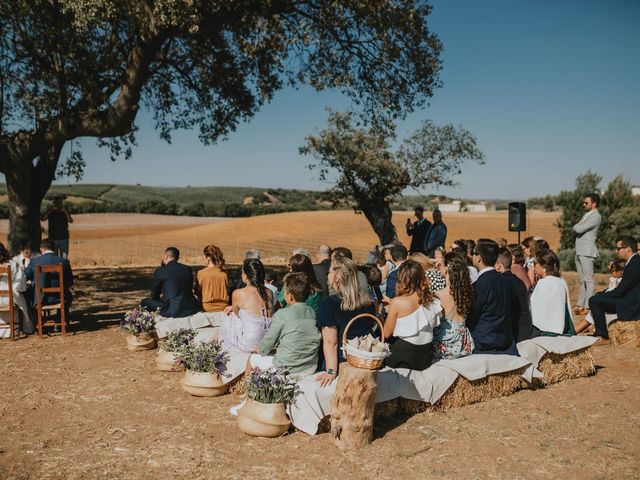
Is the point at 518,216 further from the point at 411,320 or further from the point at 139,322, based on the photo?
the point at 139,322

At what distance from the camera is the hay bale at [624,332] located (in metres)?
8.21

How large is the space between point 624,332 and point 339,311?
5.21 meters

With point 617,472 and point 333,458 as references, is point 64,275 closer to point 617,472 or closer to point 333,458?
point 333,458

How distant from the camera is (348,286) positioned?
18.0 feet

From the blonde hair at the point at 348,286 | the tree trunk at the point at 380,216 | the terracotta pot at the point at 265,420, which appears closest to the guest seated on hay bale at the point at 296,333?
the blonde hair at the point at 348,286

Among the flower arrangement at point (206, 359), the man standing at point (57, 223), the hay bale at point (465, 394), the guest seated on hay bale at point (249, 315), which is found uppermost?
the man standing at point (57, 223)

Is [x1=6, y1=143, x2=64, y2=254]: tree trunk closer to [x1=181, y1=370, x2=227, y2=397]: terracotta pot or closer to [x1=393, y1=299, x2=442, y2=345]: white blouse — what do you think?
[x1=181, y1=370, x2=227, y2=397]: terracotta pot

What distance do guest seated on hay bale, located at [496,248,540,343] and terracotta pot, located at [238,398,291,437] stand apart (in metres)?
3.03

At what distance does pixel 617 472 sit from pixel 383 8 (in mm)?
9749

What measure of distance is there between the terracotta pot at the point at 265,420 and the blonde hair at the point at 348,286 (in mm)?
1120

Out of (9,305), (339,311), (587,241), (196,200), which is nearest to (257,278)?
(339,311)

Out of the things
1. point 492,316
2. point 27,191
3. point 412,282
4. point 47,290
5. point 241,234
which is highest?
point 27,191

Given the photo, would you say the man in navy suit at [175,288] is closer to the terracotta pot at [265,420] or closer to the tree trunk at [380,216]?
the terracotta pot at [265,420]

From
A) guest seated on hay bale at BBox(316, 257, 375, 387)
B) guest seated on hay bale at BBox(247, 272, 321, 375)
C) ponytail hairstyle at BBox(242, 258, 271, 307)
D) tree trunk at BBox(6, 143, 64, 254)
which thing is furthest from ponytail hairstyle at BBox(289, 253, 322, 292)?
tree trunk at BBox(6, 143, 64, 254)
